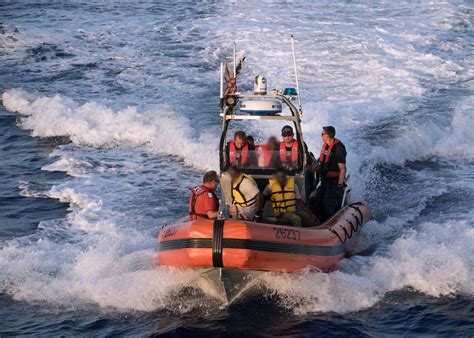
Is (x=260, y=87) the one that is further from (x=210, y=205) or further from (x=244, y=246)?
(x=244, y=246)

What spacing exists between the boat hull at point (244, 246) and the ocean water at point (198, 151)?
227 millimetres

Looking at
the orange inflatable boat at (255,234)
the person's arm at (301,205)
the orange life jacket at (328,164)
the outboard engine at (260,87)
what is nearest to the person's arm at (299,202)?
the person's arm at (301,205)

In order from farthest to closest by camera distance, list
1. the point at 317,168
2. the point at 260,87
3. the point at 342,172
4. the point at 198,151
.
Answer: the point at 198,151, the point at 317,168, the point at 342,172, the point at 260,87

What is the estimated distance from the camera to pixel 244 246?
26.3ft

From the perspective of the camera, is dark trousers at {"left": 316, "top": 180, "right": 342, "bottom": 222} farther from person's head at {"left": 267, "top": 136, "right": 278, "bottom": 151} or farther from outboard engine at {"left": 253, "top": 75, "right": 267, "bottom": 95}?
outboard engine at {"left": 253, "top": 75, "right": 267, "bottom": 95}

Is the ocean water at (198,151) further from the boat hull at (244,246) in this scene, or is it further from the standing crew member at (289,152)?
the standing crew member at (289,152)

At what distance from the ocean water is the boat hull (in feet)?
0.74

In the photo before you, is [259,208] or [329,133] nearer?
[259,208]

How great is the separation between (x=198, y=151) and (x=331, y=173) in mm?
4375

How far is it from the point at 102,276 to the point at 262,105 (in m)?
2.82

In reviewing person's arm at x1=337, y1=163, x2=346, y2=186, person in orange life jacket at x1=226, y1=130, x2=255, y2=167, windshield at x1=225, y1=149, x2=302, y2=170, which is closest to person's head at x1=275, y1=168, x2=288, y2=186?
windshield at x1=225, y1=149, x2=302, y2=170

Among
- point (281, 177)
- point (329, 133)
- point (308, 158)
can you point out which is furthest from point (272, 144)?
point (329, 133)

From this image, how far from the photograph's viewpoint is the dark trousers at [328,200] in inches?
426

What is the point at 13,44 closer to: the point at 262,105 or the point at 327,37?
the point at 327,37
